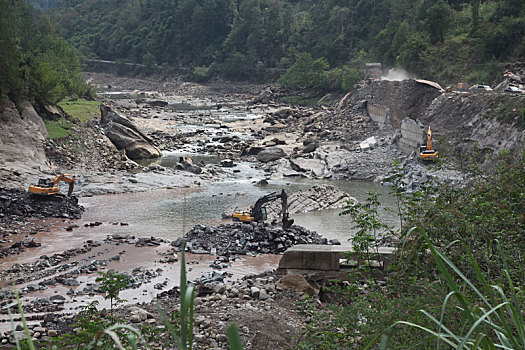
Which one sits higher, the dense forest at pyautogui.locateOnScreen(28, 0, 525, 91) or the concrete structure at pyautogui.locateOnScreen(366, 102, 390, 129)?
the dense forest at pyautogui.locateOnScreen(28, 0, 525, 91)

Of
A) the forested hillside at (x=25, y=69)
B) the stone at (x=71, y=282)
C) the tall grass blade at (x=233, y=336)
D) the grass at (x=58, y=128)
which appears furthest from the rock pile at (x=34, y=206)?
the tall grass blade at (x=233, y=336)

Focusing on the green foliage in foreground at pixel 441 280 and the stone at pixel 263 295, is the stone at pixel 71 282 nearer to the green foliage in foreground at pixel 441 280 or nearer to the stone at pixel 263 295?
the stone at pixel 263 295

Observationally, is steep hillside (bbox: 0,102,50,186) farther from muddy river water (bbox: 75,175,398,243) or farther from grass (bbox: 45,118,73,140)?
muddy river water (bbox: 75,175,398,243)

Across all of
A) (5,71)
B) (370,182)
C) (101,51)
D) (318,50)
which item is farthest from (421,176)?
(101,51)

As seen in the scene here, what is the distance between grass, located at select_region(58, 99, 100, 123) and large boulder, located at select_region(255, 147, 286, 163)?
564 inches

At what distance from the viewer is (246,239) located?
771 inches

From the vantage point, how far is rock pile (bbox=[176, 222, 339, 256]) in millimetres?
19000

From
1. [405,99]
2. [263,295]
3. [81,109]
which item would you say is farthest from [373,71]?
[263,295]

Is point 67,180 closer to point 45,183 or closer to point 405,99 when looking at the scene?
point 45,183

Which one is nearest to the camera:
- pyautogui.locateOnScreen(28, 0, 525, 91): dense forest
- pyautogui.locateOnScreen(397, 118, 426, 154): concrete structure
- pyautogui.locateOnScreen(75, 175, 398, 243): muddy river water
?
pyautogui.locateOnScreen(75, 175, 398, 243): muddy river water

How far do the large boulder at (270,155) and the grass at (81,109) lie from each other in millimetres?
14325

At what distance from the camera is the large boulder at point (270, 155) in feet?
125

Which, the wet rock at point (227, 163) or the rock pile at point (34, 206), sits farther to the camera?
the wet rock at point (227, 163)

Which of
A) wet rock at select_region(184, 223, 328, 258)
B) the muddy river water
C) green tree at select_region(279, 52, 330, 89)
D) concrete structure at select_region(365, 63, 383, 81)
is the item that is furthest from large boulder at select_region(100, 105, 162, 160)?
green tree at select_region(279, 52, 330, 89)
